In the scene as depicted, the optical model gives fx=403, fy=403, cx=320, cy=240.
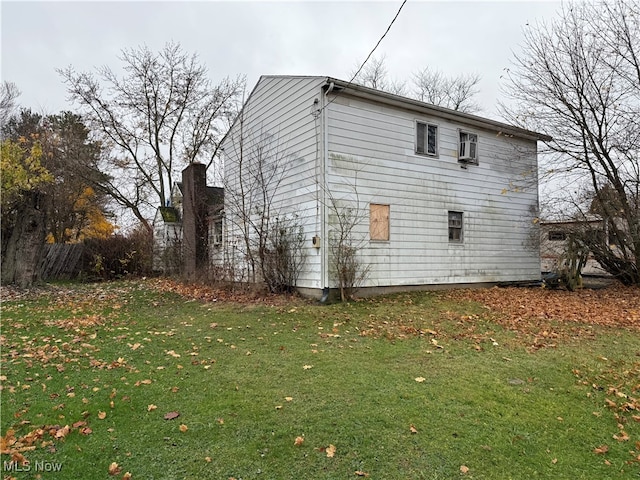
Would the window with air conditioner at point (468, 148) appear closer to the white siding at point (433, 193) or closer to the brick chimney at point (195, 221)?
the white siding at point (433, 193)

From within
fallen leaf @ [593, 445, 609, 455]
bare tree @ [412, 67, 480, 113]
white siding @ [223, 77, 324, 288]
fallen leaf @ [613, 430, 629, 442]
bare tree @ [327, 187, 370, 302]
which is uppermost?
bare tree @ [412, 67, 480, 113]

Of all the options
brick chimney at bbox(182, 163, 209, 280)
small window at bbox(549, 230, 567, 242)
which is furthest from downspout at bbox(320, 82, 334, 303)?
small window at bbox(549, 230, 567, 242)

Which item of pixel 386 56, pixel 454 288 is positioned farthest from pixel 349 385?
pixel 386 56

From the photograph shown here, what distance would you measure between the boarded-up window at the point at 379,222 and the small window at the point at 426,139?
2194mm

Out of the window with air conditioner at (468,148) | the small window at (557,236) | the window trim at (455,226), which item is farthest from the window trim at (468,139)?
the small window at (557,236)

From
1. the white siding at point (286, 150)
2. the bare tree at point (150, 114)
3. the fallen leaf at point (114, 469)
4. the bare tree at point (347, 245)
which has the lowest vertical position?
the fallen leaf at point (114, 469)

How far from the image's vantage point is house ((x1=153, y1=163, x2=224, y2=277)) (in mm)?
14623

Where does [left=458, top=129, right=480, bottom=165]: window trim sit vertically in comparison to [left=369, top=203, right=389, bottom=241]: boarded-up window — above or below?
above

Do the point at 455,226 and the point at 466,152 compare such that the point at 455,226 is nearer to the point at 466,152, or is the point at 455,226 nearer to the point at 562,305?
the point at 466,152

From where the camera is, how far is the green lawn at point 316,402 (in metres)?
2.91

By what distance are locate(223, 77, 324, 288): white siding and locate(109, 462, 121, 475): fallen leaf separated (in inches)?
276

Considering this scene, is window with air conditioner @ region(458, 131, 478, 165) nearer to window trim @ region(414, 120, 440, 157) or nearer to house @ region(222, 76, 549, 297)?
house @ region(222, 76, 549, 297)

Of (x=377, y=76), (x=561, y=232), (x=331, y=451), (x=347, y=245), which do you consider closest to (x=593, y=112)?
(x=561, y=232)

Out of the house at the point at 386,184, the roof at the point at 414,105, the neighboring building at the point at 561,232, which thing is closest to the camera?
the roof at the point at 414,105
